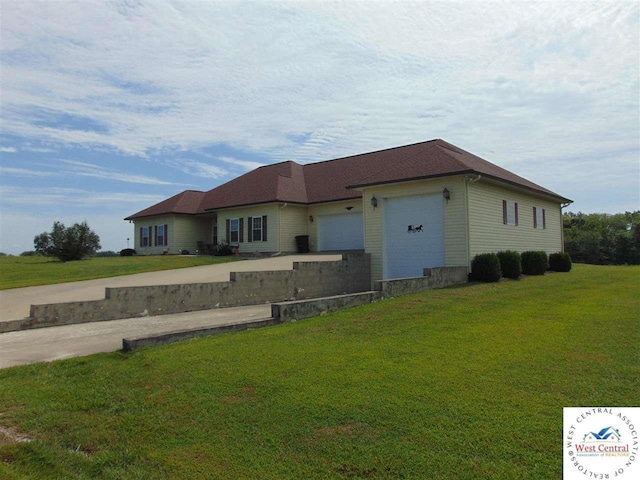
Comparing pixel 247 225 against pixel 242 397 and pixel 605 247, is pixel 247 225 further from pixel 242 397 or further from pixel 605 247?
pixel 605 247

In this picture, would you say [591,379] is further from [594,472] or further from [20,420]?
[20,420]

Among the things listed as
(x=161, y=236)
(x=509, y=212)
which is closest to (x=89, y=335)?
(x=509, y=212)

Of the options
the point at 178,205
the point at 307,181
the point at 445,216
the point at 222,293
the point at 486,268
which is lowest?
the point at 222,293

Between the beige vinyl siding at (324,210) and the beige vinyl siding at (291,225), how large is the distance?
34 cm

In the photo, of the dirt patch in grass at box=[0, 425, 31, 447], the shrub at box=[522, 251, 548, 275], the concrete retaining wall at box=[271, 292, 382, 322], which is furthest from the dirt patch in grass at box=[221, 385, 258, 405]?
the shrub at box=[522, 251, 548, 275]

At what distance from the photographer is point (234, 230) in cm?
2706

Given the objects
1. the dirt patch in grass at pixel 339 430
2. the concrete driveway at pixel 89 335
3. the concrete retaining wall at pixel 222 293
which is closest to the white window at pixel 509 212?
the concrete retaining wall at pixel 222 293

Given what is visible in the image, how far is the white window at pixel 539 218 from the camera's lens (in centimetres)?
2033

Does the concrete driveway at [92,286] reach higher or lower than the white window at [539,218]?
lower

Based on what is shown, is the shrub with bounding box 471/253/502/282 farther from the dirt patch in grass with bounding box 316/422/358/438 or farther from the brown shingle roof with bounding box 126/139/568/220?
the dirt patch in grass with bounding box 316/422/358/438

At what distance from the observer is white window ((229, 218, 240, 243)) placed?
1054 inches

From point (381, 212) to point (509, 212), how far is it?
5.00 metres

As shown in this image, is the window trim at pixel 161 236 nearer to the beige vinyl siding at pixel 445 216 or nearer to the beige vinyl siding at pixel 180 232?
the beige vinyl siding at pixel 180 232

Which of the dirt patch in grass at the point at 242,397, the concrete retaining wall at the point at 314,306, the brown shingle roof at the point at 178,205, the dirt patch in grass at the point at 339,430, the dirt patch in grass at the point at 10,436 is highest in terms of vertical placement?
the brown shingle roof at the point at 178,205
